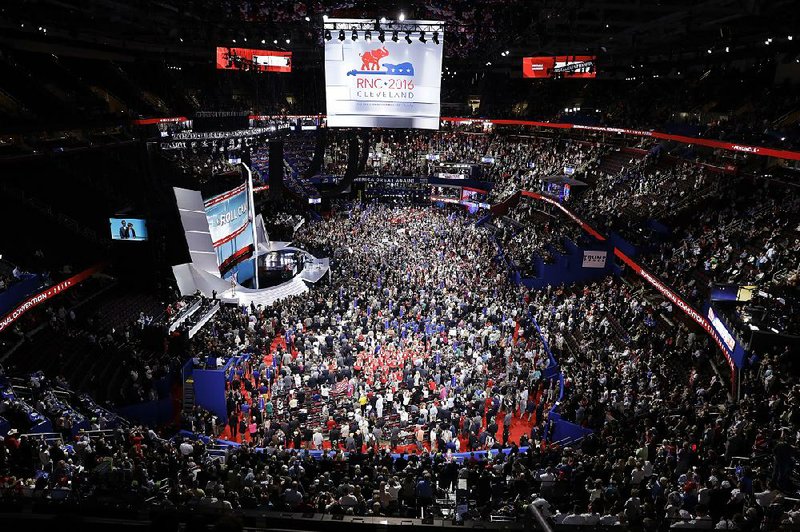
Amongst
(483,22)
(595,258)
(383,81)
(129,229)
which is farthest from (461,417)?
(483,22)

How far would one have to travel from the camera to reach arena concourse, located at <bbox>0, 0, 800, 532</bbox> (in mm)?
9500

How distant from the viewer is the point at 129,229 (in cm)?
2047

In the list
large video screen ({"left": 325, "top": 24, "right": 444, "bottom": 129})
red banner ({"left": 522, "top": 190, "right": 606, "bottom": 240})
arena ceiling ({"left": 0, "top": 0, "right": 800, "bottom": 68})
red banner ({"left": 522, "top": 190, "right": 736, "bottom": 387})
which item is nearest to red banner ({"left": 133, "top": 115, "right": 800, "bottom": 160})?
arena ceiling ({"left": 0, "top": 0, "right": 800, "bottom": 68})

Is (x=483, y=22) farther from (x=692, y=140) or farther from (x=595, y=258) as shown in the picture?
(x=595, y=258)

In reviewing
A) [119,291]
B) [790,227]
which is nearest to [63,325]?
[119,291]

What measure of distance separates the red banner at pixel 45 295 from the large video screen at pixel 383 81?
1379 cm

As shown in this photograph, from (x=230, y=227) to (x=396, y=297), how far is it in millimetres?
8472

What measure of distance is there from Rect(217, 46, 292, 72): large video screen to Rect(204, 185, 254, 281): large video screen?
35.7ft

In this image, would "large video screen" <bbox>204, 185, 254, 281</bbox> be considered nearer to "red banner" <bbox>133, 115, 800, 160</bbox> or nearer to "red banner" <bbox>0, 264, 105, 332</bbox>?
"red banner" <bbox>0, 264, 105, 332</bbox>

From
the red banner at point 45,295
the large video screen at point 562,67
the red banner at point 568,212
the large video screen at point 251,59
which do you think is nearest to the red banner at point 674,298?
the red banner at point 568,212

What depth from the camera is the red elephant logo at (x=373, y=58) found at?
87.0 ft

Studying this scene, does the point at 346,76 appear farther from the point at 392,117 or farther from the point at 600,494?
the point at 600,494

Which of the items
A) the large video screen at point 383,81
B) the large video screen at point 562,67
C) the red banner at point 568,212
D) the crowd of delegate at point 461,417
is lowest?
the crowd of delegate at point 461,417

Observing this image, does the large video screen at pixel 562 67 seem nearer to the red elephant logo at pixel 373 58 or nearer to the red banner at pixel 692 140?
the red banner at pixel 692 140
